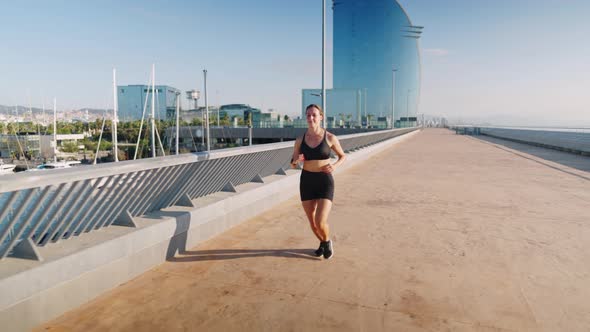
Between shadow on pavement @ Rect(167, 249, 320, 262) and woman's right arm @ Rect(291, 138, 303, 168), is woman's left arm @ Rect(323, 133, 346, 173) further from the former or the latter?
shadow on pavement @ Rect(167, 249, 320, 262)

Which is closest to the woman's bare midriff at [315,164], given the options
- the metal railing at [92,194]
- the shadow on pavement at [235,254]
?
the shadow on pavement at [235,254]

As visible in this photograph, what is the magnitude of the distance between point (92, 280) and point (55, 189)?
0.86 meters

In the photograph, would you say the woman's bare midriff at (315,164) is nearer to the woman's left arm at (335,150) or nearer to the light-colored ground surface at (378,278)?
the woman's left arm at (335,150)

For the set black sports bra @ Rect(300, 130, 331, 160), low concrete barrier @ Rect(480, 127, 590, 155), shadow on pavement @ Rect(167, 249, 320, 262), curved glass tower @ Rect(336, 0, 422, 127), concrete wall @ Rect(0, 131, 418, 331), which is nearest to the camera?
concrete wall @ Rect(0, 131, 418, 331)

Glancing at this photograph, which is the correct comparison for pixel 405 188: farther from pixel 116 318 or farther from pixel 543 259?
pixel 116 318

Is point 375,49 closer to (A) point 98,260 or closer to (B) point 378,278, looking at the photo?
(B) point 378,278

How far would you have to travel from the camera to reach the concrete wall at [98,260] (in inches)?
112

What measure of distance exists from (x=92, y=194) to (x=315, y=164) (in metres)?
2.25

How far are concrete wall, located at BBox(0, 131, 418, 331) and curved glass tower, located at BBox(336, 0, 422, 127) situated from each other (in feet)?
464

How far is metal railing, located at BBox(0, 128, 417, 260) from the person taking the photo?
292 cm

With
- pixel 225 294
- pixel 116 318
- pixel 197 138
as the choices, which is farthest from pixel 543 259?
pixel 197 138

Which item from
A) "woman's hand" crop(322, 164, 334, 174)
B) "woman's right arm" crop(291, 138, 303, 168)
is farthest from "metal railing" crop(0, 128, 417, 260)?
"woman's hand" crop(322, 164, 334, 174)

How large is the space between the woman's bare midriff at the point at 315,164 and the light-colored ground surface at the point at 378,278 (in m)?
1.04

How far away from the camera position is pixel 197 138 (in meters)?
86.4
